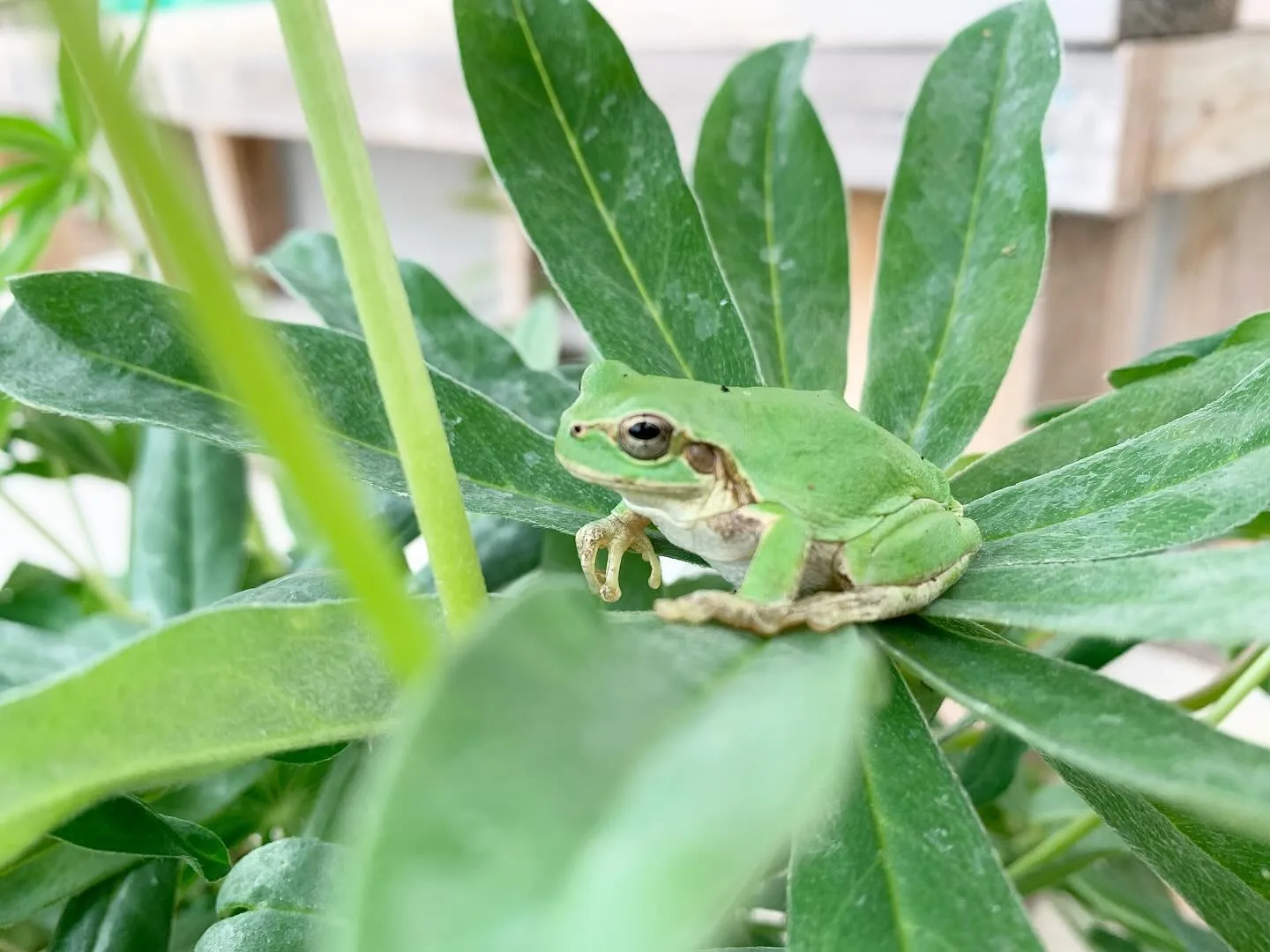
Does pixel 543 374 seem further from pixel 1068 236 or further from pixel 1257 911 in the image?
pixel 1068 236

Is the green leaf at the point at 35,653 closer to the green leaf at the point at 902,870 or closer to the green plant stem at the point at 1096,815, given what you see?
the green leaf at the point at 902,870

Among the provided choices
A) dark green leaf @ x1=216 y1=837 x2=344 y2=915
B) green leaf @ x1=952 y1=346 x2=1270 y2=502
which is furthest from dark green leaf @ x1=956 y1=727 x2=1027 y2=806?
dark green leaf @ x1=216 y1=837 x2=344 y2=915

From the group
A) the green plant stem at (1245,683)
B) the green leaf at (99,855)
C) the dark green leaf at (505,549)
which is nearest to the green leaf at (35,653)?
the green leaf at (99,855)

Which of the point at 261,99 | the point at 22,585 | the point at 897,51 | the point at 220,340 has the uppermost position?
the point at 220,340

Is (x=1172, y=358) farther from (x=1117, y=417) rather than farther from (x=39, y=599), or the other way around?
(x=39, y=599)

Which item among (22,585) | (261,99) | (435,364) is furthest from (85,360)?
(261,99)

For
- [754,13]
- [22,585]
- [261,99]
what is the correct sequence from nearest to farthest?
[22,585], [754,13], [261,99]
